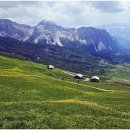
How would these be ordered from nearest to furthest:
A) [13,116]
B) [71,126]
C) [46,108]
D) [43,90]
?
[71,126] < [13,116] < [46,108] < [43,90]

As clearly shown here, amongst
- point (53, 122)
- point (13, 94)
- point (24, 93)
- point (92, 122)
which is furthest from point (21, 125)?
point (24, 93)

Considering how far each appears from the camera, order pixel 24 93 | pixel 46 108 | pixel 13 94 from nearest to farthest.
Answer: pixel 46 108
pixel 13 94
pixel 24 93

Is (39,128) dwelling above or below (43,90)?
above

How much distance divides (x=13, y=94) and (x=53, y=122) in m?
32.0

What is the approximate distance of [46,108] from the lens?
41.6 metres

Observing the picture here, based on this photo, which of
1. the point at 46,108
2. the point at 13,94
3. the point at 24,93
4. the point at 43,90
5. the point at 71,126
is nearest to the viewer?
the point at 71,126

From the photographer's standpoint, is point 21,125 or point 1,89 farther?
point 1,89

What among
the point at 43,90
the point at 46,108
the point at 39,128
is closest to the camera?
the point at 39,128

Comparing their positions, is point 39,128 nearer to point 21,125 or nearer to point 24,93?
point 21,125

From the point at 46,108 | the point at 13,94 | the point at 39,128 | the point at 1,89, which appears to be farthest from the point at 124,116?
the point at 1,89

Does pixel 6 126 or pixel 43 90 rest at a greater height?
pixel 6 126

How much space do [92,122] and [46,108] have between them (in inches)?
381

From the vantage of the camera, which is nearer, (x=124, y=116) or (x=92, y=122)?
(x=92, y=122)

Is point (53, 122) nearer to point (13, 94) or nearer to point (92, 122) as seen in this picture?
point (92, 122)
